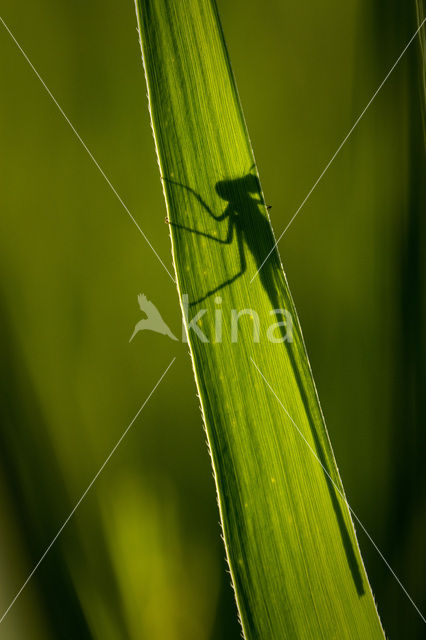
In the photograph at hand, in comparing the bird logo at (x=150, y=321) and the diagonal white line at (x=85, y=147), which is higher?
the diagonal white line at (x=85, y=147)

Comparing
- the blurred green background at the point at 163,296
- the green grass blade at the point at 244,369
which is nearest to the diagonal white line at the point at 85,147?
the blurred green background at the point at 163,296

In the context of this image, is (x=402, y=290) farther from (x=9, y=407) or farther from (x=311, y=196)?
(x=9, y=407)

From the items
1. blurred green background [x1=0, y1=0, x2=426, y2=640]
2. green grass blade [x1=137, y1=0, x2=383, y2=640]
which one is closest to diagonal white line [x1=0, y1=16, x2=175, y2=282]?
blurred green background [x1=0, y1=0, x2=426, y2=640]

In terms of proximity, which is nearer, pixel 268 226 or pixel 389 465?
pixel 268 226

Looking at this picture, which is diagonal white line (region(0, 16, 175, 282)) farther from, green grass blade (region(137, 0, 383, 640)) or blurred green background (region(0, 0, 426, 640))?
green grass blade (region(137, 0, 383, 640))

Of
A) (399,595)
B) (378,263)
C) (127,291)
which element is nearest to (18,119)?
(127,291)

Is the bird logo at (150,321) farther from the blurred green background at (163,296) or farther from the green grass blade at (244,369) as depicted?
the green grass blade at (244,369)

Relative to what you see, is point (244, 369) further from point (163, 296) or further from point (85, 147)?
point (85, 147)
